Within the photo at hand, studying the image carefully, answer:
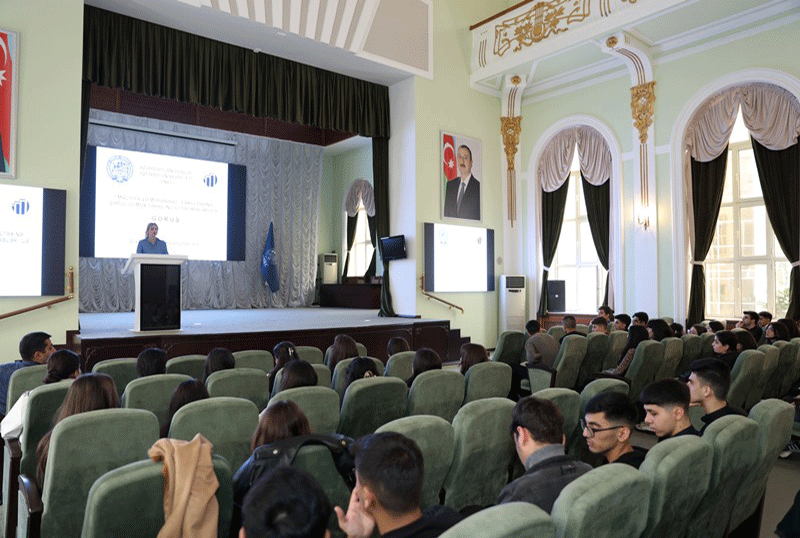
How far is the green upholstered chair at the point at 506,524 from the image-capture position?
1163 mm

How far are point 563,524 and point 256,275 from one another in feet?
42.3

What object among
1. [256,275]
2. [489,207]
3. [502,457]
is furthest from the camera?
[256,275]

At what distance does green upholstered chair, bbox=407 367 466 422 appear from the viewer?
10.5ft

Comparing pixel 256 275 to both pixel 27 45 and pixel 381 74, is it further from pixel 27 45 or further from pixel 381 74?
pixel 27 45

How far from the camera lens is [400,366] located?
4.36 meters

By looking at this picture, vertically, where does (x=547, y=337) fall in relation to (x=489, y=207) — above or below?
below

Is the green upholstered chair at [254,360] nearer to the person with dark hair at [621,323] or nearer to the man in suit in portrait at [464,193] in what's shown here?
the person with dark hair at [621,323]

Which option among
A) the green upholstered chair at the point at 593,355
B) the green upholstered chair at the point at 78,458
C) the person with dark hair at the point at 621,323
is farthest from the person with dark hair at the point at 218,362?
the person with dark hair at the point at 621,323

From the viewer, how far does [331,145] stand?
1427cm

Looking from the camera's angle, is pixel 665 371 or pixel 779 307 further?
pixel 779 307

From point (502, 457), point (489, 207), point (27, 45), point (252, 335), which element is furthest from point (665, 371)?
point (27, 45)

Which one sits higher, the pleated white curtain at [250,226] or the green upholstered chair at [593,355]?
the pleated white curtain at [250,226]

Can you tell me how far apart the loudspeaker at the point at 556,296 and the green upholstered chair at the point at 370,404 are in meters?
7.71

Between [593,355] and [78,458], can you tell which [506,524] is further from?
[593,355]
